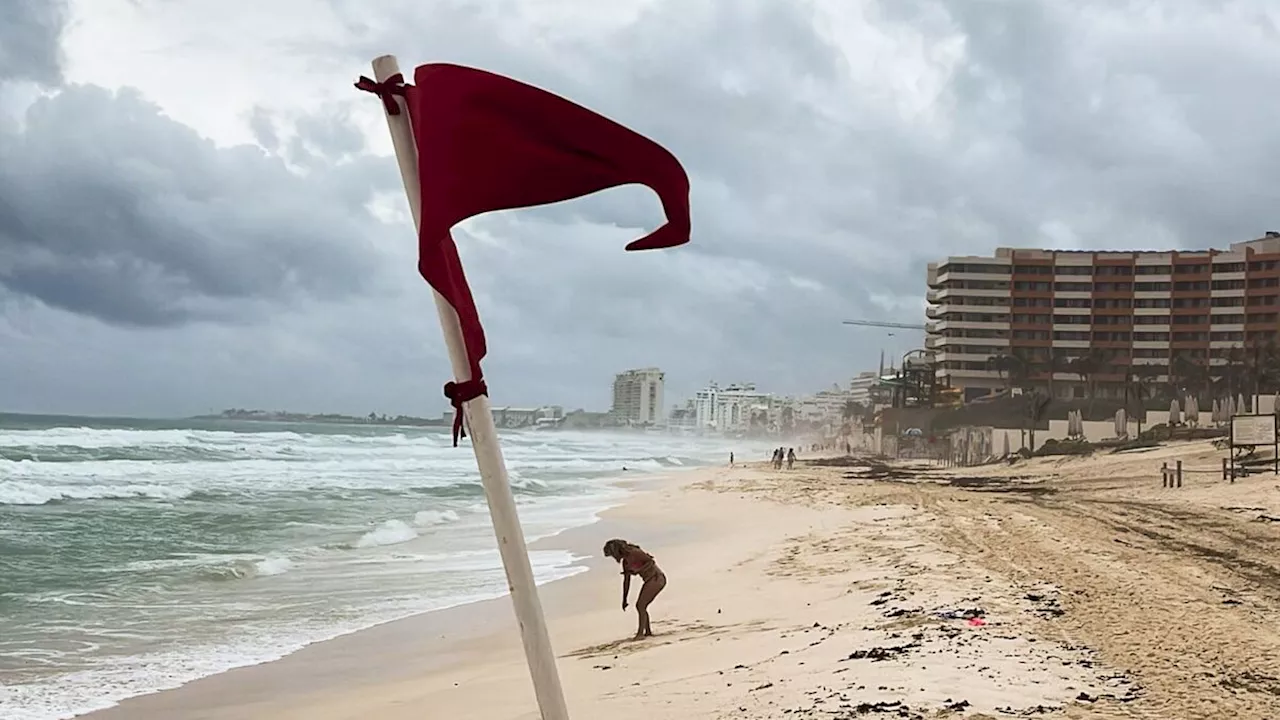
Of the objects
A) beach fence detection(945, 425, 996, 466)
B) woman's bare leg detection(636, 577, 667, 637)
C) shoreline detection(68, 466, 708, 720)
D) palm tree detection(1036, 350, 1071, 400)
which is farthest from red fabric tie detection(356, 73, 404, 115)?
palm tree detection(1036, 350, 1071, 400)

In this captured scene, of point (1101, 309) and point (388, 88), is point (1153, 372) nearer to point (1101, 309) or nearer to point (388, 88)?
point (1101, 309)

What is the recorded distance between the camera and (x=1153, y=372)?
96.0 metres

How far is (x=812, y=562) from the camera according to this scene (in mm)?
13953

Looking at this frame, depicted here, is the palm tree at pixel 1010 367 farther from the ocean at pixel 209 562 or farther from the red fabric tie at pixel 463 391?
the red fabric tie at pixel 463 391

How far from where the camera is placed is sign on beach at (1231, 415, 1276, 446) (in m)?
28.6

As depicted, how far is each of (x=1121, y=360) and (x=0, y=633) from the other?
104 metres

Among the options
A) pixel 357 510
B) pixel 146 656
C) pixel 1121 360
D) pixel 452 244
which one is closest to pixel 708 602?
pixel 146 656

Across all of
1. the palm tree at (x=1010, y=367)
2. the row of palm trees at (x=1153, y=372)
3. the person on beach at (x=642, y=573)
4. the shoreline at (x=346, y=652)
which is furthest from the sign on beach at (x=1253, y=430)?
the palm tree at (x=1010, y=367)

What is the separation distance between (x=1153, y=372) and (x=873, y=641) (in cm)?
9881

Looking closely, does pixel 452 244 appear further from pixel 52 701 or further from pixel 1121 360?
pixel 1121 360

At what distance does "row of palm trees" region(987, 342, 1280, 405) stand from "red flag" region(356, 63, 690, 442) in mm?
89734

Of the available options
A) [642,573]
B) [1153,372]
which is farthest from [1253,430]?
[1153,372]

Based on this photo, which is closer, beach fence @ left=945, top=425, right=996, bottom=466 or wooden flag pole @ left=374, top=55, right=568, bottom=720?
wooden flag pole @ left=374, top=55, right=568, bottom=720

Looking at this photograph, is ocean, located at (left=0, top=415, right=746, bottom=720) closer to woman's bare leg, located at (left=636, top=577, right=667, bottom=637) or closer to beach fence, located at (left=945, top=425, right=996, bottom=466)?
woman's bare leg, located at (left=636, top=577, right=667, bottom=637)
